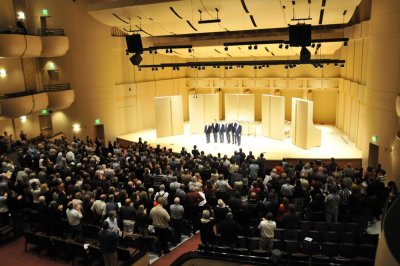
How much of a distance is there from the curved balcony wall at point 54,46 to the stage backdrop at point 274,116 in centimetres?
1109

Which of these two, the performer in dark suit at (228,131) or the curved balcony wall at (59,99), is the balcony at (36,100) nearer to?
the curved balcony wall at (59,99)

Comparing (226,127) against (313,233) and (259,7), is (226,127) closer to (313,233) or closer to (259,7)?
(259,7)

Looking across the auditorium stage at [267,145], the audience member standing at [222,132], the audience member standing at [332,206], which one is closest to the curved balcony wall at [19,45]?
the auditorium stage at [267,145]

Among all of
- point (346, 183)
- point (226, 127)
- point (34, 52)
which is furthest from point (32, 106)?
point (346, 183)

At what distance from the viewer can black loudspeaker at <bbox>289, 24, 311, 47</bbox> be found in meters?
11.3

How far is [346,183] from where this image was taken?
1003cm

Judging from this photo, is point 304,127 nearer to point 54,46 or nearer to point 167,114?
point 167,114

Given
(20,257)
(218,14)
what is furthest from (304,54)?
(20,257)

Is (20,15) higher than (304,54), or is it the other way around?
(20,15)

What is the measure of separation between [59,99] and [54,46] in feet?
8.93

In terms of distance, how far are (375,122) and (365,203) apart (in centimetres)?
668

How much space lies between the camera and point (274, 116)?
1988 cm

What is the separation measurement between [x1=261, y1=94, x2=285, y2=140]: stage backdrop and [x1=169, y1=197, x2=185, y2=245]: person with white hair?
11.8m

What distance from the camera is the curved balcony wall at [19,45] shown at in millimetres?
15664
